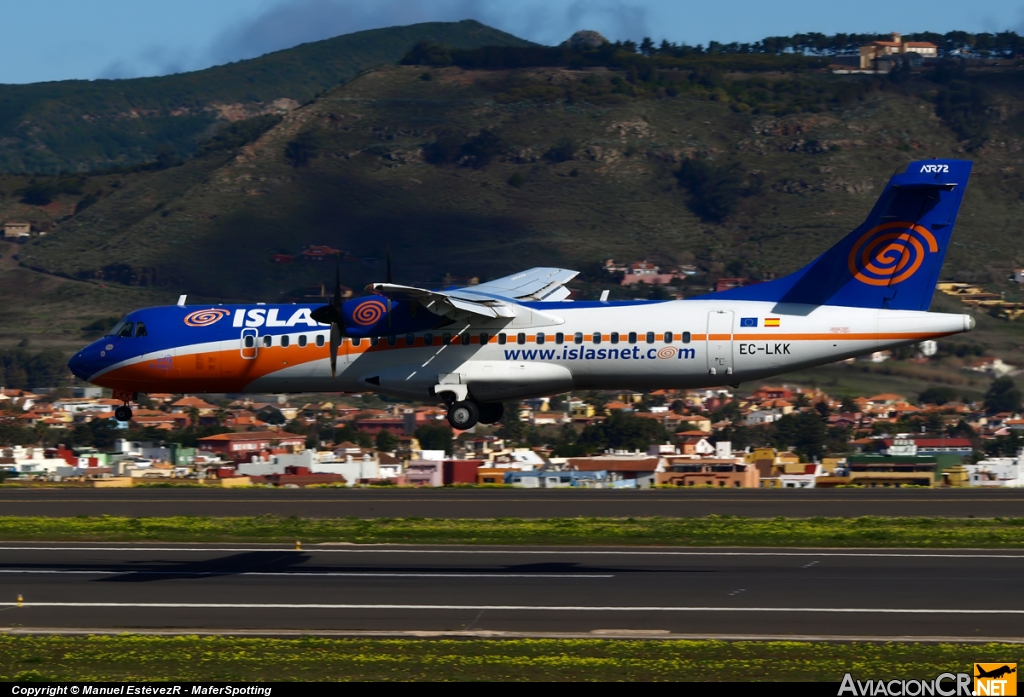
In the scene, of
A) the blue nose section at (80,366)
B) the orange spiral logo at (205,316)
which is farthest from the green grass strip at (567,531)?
the blue nose section at (80,366)

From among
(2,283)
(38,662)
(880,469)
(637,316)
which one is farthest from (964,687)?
(2,283)

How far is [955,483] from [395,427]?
53.3 meters

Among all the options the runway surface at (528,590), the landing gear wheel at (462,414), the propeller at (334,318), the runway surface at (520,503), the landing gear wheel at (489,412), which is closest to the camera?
the runway surface at (528,590)

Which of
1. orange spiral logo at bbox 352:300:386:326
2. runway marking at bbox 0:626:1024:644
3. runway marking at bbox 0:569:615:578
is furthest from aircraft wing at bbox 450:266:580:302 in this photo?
runway marking at bbox 0:626:1024:644

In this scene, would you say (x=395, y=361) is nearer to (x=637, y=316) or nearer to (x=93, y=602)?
(x=637, y=316)

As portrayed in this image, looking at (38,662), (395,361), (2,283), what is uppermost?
(2,283)

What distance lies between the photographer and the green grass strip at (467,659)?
18125 millimetres

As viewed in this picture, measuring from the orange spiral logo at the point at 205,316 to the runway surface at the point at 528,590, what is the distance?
13.9 meters

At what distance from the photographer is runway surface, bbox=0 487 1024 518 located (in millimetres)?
39688

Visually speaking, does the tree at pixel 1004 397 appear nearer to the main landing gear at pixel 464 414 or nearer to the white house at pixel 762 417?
the white house at pixel 762 417

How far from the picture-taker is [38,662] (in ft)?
62.8

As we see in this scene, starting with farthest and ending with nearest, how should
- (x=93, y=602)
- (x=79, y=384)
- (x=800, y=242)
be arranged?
1. (x=800, y=242)
2. (x=79, y=384)
3. (x=93, y=602)

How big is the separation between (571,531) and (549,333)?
865 cm

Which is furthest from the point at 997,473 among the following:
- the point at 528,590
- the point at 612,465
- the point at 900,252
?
the point at 528,590
